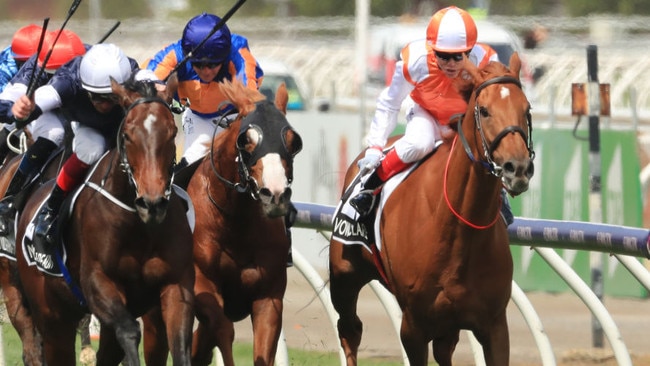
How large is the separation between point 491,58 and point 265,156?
152 centimetres

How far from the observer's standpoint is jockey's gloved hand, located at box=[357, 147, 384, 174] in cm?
809

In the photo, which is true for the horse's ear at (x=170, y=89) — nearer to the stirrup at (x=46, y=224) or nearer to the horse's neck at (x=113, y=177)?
the horse's neck at (x=113, y=177)

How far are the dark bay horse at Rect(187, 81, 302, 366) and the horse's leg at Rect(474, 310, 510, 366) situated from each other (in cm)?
98

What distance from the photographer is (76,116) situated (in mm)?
7555

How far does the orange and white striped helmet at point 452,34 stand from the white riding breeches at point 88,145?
167 cm

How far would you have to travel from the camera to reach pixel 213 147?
767cm

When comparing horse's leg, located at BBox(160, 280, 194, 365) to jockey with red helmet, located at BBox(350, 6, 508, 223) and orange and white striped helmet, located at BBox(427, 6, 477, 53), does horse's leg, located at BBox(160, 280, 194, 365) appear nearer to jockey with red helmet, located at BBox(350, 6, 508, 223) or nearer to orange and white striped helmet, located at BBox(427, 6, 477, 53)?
jockey with red helmet, located at BBox(350, 6, 508, 223)

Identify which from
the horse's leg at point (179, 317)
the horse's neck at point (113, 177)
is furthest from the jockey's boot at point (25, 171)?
the horse's leg at point (179, 317)

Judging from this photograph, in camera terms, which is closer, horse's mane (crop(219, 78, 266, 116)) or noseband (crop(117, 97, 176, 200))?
noseband (crop(117, 97, 176, 200))

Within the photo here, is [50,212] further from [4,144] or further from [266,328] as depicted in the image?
[4,144]

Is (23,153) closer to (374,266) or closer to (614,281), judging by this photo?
(374,266)

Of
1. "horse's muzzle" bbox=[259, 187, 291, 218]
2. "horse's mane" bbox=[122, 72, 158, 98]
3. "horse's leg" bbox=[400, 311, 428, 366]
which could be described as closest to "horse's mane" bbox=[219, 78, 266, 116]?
"horse's mane" bbox=[122, 72, 158, 98]

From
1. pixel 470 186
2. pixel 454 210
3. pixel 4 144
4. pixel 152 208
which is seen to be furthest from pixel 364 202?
pixel 4 144

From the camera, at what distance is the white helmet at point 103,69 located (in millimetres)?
7211
